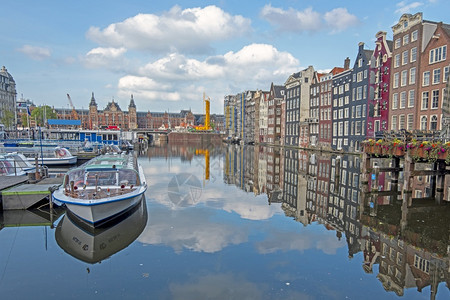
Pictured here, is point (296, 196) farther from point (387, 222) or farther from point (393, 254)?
point (393, 254)

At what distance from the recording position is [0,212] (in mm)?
18094

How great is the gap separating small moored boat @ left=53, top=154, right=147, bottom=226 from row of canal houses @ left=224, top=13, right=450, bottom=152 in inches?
1033

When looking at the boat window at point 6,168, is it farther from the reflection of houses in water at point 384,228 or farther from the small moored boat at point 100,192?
the reflection of houses in water at point 384,228

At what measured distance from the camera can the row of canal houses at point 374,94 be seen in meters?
42.4

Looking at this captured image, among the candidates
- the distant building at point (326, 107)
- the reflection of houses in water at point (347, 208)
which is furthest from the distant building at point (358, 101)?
the reflection of houses in water at point (347, 208)

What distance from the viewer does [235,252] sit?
490 inches

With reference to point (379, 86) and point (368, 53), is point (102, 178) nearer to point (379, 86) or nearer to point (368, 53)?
point (379, 86)

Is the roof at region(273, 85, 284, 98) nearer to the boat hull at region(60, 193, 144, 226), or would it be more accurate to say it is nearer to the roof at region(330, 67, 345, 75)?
the roof at region(330, 67, 345, 75)

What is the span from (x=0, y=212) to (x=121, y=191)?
8.30m

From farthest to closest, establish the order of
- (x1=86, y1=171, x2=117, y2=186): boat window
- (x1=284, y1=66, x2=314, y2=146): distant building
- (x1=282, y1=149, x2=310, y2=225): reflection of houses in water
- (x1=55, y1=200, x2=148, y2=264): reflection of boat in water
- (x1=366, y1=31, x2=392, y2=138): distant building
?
1. (x1=284, y1=66, x2=314, y2=146): distant building
2. (x1=366, y1=31, x2=392, y2=138): distant building
3. (x1=282, y1=149, x2=310, y2=225): reflection of houses in water
4. (x1=86, y1=171, x2=117, y2=186): boat window
5. (x1=55, y1=200, x2=148, y2=264): reflection of boat in water

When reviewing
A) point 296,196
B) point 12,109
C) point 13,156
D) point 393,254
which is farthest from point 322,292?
point 12,109

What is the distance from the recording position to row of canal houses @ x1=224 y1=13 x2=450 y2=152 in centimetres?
4241

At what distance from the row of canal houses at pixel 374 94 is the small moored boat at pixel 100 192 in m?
26.2

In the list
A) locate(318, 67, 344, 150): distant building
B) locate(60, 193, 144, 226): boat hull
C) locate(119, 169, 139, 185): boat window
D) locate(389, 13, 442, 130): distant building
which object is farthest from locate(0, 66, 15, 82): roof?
locate(60, 193, 144, 226): boat hull
